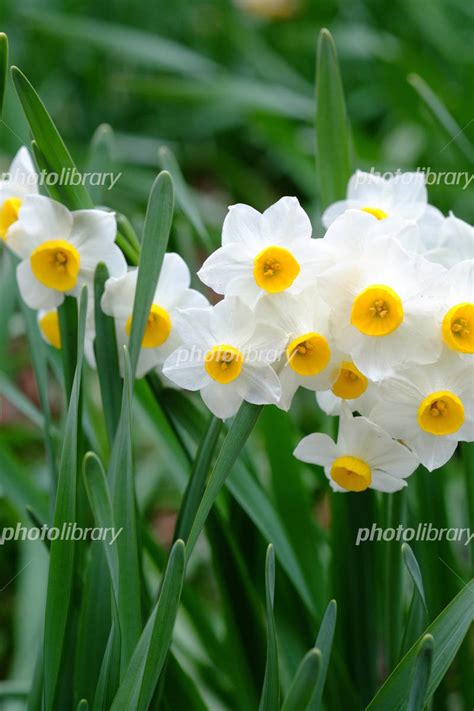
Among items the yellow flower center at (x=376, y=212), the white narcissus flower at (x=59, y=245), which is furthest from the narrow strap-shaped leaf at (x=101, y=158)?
the yellow flower center at (x=376, y=212)

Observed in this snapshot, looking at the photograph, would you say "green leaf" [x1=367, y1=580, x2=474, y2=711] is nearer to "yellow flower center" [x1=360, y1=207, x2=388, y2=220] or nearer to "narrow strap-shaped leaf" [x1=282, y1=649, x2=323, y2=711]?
"narrow strap-shaped leaf" [x1=282, y1=649, x2=323, y2=711]

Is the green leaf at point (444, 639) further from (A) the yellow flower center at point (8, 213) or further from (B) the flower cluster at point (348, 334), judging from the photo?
(A) the yellow flower center at point (8, 213)

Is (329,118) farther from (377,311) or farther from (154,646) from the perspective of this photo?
(154,646)

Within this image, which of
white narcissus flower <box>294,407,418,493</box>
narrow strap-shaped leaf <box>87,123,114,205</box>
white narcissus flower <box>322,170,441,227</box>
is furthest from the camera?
narrow strap-shaped leaf <box>87,123,114,205</box>

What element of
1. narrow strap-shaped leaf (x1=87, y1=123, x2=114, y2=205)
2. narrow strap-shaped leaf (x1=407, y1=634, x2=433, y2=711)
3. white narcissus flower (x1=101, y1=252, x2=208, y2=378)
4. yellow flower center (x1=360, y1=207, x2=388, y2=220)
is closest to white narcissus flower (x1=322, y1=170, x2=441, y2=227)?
yellow flower center (x1=360, y1=207, x2=388, y2=220)

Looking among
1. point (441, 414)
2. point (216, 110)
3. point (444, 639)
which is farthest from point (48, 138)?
point (216, 110)

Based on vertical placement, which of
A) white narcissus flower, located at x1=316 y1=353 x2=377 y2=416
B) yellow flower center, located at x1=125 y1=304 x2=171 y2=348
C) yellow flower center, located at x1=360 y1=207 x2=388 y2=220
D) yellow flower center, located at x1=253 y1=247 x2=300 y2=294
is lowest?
white narcissus flower, located at x1=316 y1=353 x2=377 y2=416

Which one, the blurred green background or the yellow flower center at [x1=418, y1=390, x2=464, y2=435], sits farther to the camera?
the blurred green background
